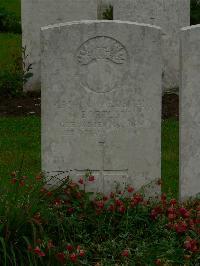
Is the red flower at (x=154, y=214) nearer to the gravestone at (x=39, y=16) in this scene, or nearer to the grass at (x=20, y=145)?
the grass at (x=20, y=145)

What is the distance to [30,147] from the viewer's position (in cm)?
966

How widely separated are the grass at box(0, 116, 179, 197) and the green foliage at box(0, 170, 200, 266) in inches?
48.0

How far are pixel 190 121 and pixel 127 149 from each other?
59 cm

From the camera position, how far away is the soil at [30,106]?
1153cm

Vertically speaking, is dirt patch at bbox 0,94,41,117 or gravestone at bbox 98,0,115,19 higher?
gravestone at bbox 98,0,115,19

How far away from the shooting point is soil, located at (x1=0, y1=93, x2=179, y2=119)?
11.5 meters

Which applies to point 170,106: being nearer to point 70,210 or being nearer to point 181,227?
point 70,210

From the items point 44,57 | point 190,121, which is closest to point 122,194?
point 190,121

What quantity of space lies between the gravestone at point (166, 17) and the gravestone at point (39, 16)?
2.63ft

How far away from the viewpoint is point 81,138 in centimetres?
707

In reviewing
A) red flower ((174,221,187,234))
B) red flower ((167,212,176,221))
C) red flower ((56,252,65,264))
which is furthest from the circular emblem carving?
red flower ((56,252,65,264))

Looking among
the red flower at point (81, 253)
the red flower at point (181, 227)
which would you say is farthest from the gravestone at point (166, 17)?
the red flower at point (81, 253)

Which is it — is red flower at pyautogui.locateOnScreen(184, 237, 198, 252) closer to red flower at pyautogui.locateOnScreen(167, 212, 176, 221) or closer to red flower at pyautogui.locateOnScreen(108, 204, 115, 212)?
red flower at pyautogui.locateOnScreen(167, 212, 176, 221)

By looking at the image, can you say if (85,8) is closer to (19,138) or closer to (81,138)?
(19,138)
